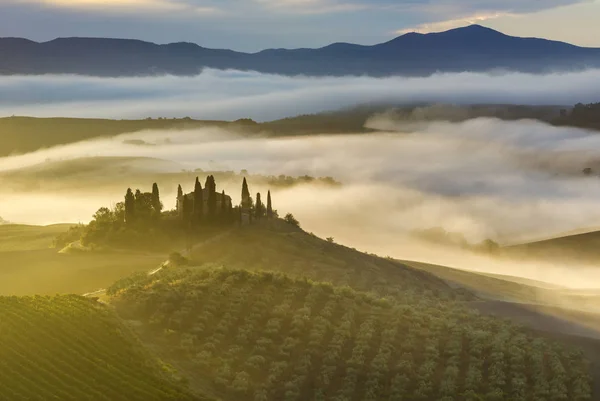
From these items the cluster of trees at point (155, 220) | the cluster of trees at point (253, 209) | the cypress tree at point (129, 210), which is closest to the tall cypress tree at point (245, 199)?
the cluster of trees at point (253, 209)

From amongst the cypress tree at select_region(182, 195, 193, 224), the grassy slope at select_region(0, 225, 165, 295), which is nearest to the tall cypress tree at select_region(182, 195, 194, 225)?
the cypress tree at select_region(182, 195, 193, 224)

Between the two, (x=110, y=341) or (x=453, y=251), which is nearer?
(x=110, y=341)

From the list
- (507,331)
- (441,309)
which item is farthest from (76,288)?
(507,331)

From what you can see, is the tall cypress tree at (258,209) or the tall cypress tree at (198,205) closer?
the tall cypress tree at (198,205)

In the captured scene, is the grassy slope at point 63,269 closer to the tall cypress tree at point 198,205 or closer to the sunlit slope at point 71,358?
the tall cypress tree at point 198,205

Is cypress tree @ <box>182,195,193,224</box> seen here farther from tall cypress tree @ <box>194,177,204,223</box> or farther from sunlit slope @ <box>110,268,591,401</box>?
sunlit slope @ <box>110,268,591,401</box>

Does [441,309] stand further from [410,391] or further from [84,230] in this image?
[84,230]
